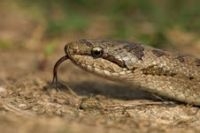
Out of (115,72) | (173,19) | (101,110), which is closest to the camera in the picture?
(101,110)

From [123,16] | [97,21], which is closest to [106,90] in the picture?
[123,16]

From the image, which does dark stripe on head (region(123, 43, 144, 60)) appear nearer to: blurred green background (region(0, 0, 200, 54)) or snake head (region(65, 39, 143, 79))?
snake head (region(65, 39, 143, 79))

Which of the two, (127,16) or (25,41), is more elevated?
(127,16)

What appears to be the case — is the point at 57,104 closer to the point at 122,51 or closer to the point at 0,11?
the point at 122,51

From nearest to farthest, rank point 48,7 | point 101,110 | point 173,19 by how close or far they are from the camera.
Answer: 1. point 101,110
2. point 173,19
3. point 48,7

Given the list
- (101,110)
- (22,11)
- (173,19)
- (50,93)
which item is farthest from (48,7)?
(101,110)

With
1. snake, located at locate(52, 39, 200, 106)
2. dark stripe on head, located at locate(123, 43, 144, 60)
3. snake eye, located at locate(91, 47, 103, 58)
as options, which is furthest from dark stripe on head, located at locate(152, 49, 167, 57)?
snake eye, located at locate(91, 47, 103, 58)

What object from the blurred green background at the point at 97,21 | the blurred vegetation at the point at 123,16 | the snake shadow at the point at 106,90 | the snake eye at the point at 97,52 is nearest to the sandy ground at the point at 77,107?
the snake shadow at the point at 106,90
